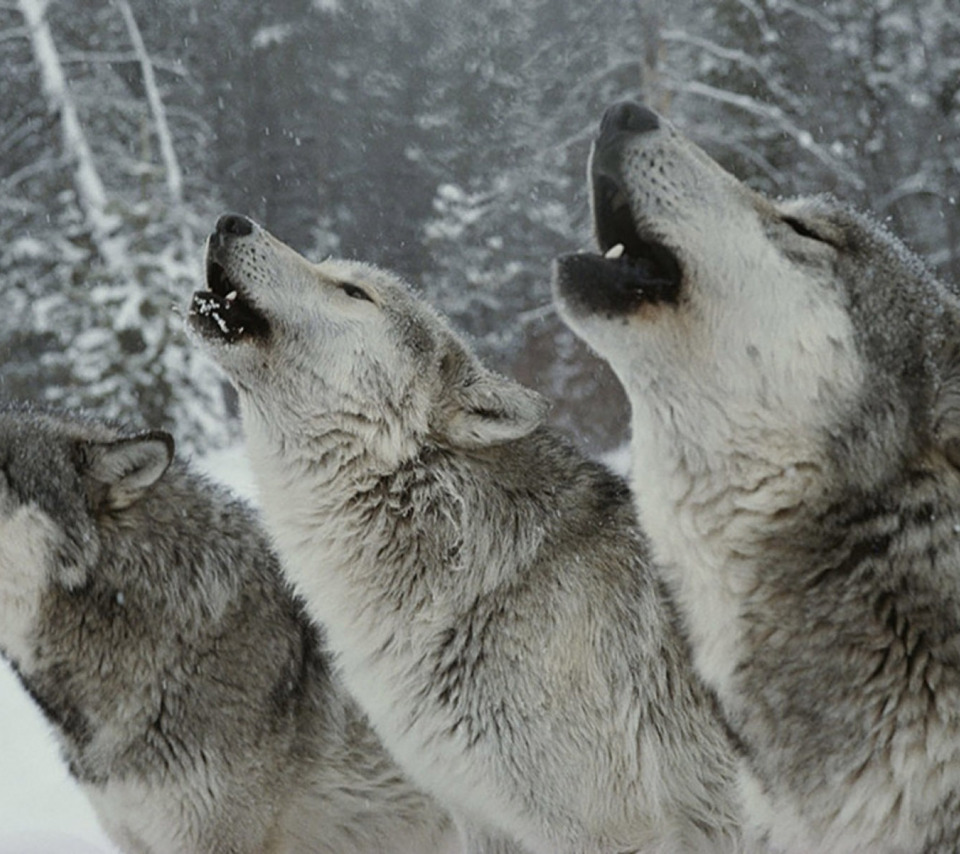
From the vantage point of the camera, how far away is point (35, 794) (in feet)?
21.3

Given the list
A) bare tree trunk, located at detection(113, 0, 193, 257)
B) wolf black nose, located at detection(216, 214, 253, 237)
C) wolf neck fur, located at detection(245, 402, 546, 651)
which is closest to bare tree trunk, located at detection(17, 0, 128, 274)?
bare tree trunk, located at detection(113, 0, 193, 257)

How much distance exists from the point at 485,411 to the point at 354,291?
0.73 m

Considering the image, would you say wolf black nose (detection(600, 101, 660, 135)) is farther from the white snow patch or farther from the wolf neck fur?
the white snow patch

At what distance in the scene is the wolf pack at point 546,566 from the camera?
2621mm

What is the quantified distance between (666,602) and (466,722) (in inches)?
38.5

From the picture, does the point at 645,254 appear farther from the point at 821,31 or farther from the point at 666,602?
the point at 821,31

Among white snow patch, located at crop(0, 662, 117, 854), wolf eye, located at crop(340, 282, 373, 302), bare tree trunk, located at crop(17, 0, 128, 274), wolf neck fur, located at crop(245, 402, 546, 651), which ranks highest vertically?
wolf eye, located at crop(340, 282, 373, 302)

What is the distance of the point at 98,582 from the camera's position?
13.9ft

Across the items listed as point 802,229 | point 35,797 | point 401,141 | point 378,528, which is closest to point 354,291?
point 378,528

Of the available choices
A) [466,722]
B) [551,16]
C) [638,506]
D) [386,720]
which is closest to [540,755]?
[466,722]

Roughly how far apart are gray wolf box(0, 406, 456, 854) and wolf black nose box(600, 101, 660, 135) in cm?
220

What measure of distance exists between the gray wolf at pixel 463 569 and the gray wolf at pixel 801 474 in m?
0.85

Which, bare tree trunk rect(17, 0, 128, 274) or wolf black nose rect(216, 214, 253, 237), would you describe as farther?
bare tree trunk rect(17, 0, 128, 274)

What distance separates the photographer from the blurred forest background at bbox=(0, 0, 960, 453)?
18.5 m
